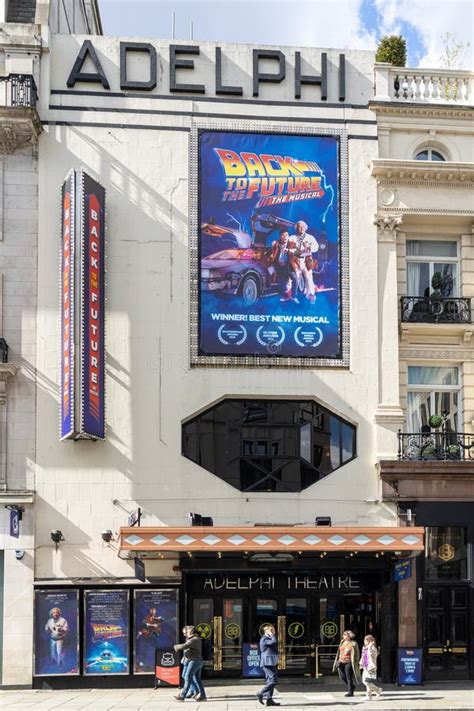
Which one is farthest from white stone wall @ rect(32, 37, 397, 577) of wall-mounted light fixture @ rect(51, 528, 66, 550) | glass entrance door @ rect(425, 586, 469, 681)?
glass entrance door @ rect(425, 586, 469, 681)

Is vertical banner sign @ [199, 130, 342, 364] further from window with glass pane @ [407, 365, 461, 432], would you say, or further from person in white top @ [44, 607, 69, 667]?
person in white top @ [44, 607, 69, 667]

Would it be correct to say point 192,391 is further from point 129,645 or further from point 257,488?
point 129,645

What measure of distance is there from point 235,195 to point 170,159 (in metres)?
1.99

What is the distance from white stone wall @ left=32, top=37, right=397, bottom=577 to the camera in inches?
1060

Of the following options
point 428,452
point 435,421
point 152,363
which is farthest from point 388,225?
point 152,363

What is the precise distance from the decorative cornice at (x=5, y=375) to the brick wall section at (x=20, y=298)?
0.16 metres

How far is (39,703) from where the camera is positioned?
77.3 ft

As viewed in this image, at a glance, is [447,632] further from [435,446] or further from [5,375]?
[5,375]

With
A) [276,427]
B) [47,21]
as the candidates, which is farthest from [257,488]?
[47,21]

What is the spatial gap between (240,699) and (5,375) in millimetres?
9795

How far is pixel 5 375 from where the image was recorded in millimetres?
26781

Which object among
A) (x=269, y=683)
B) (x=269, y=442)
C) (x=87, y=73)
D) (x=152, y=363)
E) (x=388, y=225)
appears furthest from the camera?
(x=388, y=225)

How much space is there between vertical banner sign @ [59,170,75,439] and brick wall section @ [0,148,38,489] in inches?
35.2

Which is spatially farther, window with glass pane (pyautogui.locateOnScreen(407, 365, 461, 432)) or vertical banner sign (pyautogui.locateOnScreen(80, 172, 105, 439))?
window with glass pane (pyautogui.locateOnScreen(407, 365, 461, 432))
